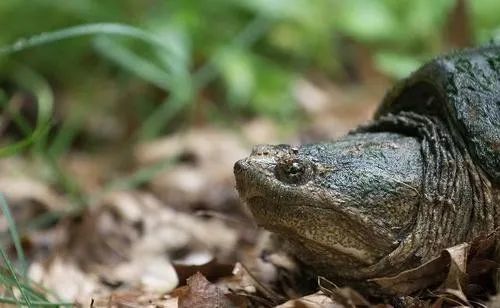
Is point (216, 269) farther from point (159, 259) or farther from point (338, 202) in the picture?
point (159, 259)

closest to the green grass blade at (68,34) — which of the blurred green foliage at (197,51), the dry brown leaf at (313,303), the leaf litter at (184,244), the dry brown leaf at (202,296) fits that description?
the leaf litter at (184,244)

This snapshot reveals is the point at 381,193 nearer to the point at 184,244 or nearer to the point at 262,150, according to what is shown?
the point at 262,150

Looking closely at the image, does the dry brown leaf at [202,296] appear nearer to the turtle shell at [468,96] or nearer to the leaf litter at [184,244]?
the leaf litter at [184,244]

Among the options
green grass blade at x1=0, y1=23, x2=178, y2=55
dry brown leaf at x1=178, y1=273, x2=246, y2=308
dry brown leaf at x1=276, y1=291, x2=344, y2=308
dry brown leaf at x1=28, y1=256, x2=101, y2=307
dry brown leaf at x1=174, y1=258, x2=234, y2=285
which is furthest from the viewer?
dry brown leaf at x1=28, y1=256, x2=101, y2=307

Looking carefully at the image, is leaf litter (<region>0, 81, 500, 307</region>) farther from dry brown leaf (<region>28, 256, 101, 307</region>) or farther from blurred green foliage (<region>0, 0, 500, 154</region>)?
blurred green foliage (<region>0, 0, 500, 154</region>)

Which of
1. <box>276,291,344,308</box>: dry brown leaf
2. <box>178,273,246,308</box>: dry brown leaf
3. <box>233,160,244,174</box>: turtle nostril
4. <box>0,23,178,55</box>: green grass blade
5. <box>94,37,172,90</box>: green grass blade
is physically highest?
<box>94,37,172,90</box>: green grass blade

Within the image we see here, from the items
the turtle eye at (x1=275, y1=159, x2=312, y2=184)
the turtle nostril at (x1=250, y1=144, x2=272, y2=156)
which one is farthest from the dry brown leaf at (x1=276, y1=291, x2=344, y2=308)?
the turtle nostril at (x1=250, y1=144, x2=272, y2=156)

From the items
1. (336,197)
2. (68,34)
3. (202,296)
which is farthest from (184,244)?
(336,197)
